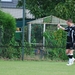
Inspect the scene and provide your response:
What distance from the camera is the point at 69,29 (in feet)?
58.2

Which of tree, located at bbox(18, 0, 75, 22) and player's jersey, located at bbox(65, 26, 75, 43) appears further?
tree, located at bbox(18, 0, 75, 22)

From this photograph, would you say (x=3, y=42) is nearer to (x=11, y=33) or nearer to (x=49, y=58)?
(x=11, y=33)

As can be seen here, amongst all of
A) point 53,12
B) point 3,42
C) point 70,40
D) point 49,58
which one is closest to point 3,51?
point 3,42

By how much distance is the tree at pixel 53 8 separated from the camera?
27703 mm

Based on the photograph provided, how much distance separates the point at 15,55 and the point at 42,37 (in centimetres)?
196

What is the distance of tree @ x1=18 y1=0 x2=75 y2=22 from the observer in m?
27.7

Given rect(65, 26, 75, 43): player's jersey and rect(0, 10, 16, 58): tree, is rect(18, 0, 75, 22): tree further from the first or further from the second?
rect(65, 26, 75, 43): player's jersey

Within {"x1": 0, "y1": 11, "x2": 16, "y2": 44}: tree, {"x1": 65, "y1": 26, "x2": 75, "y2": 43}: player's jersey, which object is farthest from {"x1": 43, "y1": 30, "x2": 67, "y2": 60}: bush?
{"x1": 65, "y1": 26, "x2": 75, "y2": 43}: player's jersey
